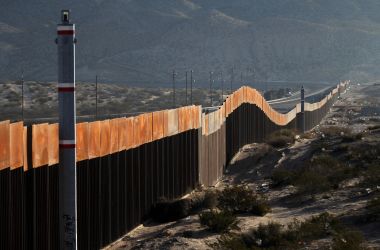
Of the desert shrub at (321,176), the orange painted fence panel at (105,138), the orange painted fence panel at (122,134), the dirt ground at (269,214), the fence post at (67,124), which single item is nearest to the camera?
the fence post at (67,124)

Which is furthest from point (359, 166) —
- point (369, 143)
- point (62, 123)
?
point (62, 123)

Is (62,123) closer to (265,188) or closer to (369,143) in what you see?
(265,188)

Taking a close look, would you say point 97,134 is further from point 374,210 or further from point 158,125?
point 374,210

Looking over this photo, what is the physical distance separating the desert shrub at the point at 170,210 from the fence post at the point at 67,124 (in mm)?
8849

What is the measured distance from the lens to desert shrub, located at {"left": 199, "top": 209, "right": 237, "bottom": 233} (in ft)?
49.9

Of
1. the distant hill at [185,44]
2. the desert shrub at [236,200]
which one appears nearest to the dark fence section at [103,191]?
the desert shrub at [236,200]

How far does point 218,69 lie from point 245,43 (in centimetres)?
1616

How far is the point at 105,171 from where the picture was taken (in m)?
15.2

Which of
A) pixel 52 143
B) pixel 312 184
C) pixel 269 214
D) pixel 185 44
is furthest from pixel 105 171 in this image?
pixel 185 44

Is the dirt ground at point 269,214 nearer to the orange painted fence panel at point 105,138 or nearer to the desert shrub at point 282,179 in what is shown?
the desert shrub at point 282,179

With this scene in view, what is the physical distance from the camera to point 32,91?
2458 inches

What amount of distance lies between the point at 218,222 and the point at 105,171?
2093 mm

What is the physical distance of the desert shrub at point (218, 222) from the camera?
15203mm

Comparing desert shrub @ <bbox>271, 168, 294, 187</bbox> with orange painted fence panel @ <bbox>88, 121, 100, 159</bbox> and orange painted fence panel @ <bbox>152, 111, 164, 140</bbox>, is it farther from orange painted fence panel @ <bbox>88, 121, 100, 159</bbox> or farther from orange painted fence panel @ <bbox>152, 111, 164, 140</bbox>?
orange painted fence panel @ <bbox>88, 121, 100, 159</bbox>
